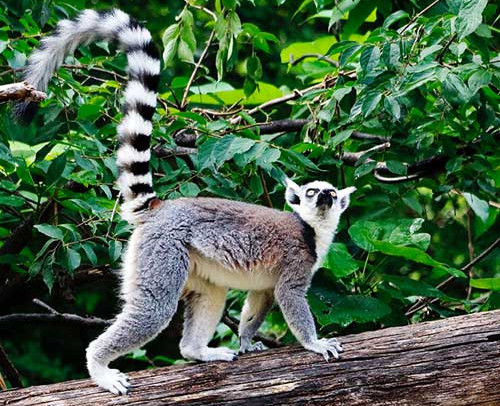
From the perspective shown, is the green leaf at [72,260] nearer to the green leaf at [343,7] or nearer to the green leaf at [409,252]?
the green leaf at [409,252]

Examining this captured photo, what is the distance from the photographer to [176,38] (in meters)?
5.86

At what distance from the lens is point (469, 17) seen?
451 cm

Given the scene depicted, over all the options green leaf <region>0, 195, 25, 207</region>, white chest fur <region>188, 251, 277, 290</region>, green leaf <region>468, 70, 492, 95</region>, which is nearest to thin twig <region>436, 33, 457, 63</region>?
green leaf <region>468, 70, 492, 95</region>

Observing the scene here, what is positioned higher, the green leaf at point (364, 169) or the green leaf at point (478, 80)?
the green leaf at point (478, 80)

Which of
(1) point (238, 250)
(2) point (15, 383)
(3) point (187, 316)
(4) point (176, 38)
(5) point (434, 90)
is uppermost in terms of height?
(4) point (176, 38)

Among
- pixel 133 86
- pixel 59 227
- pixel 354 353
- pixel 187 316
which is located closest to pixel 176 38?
pixel 133 86

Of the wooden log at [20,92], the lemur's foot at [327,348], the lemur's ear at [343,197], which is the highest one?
the wooden log at [20,92]

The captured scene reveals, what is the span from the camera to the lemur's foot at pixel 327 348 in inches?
189

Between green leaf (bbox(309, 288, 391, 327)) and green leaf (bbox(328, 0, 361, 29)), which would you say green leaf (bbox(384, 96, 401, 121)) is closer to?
green leaf (bbox(328, 0, 361, 29))

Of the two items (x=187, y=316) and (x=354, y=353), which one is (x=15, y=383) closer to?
(x=187, y=316)

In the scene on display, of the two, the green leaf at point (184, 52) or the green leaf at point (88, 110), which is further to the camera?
the green leaf at point (184, 52)

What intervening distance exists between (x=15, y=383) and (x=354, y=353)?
2.81 m

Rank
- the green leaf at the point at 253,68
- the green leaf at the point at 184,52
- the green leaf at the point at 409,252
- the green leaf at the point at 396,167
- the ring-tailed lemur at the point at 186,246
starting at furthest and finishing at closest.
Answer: the green leaf at the point at 253,68 → the green leaf at the point at 396,167 → the green leaf at the point at 184,52 → the green leaf at the point at 409,252 → the ring-tailed lemur at the point at 186,246

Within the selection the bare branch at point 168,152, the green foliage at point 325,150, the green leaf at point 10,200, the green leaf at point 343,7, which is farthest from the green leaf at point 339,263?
the green leaf at point 10,200
